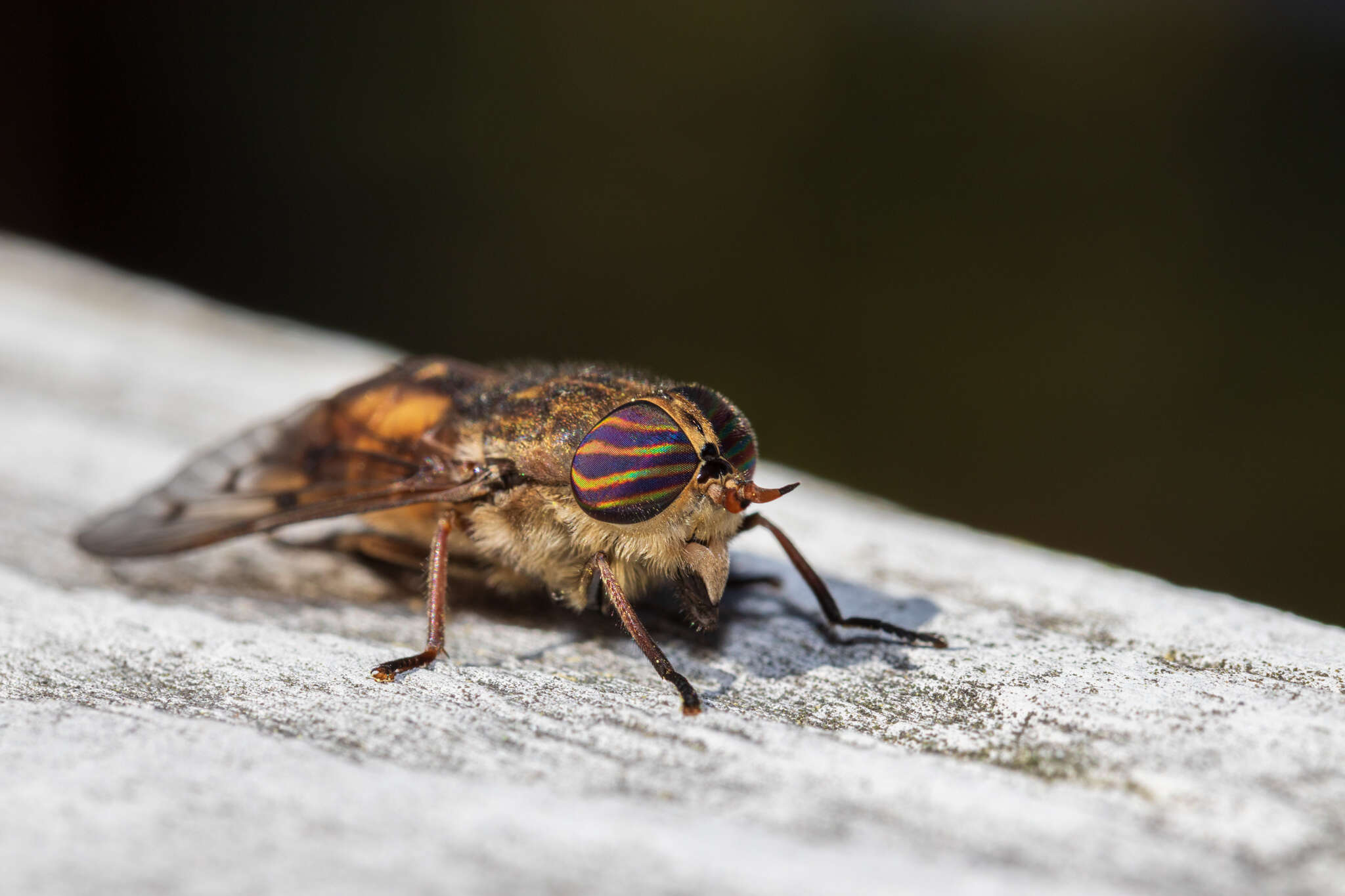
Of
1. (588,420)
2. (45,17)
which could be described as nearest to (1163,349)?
(588,420)

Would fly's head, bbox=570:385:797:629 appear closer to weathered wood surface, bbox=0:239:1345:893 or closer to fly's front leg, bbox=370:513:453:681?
weathered wood surface, bbox=0:239:1345:893

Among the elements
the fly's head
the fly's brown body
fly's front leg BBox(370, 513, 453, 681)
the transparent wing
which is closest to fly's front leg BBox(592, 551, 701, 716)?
the fly's brown body

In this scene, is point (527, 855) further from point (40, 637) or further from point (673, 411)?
point (40, 637)

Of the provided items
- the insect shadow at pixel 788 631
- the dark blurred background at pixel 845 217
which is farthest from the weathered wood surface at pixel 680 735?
the dark blurred background at pixel 845 217

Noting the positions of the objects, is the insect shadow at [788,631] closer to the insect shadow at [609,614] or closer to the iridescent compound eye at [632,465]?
the insect shadow at [609,614]

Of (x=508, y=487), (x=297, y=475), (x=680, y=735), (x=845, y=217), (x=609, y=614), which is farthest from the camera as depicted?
(x=845, y=217)

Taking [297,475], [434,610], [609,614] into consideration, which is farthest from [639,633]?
[297,475]

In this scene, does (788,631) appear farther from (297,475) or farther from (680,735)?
(297,475)
